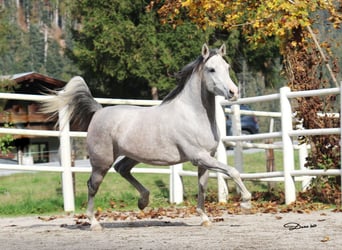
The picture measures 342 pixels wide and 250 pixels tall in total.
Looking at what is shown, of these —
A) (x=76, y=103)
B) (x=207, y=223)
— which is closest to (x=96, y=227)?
(x=207, y=223)

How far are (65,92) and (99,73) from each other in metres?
30.8

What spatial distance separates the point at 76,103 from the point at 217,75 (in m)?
2.15

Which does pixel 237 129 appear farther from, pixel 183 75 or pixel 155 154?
pixel 155 154

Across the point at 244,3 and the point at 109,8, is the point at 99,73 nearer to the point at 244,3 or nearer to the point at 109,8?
the point at 109,8

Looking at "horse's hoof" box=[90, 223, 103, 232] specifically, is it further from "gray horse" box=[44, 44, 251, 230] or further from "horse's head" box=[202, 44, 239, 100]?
"horse's head" box=[202, 44, 239, 100]

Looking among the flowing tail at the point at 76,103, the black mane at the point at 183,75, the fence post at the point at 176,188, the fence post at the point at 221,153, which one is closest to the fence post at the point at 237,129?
the fence post at the point at 221,153

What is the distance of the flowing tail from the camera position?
9836mm

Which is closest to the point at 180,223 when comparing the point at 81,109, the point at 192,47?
the point at 81,109

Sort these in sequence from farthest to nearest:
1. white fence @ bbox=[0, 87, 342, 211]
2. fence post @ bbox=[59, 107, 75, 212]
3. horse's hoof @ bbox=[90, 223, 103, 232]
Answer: fence post @ bbox=[59, 107, 75, 212] → white fence @ bbox=[0, 87, 342, 211] → horse's hoof @ bbox=[90, 223, 103, 232]

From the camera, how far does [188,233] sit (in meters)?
8.27

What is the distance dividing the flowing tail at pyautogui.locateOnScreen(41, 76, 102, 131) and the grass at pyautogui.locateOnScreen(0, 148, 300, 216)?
2820mm

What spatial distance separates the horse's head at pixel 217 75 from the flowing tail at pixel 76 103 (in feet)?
5.82

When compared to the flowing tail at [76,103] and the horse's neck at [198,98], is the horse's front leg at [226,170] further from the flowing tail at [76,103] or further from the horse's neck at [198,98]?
the flowing tail at [76,103]

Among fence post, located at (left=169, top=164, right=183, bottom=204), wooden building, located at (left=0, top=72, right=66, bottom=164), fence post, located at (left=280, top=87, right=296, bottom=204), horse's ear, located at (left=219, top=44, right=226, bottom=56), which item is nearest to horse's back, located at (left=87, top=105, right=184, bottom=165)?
horse's ear, located at (left=219, top=44, right=226, bottom=56)
